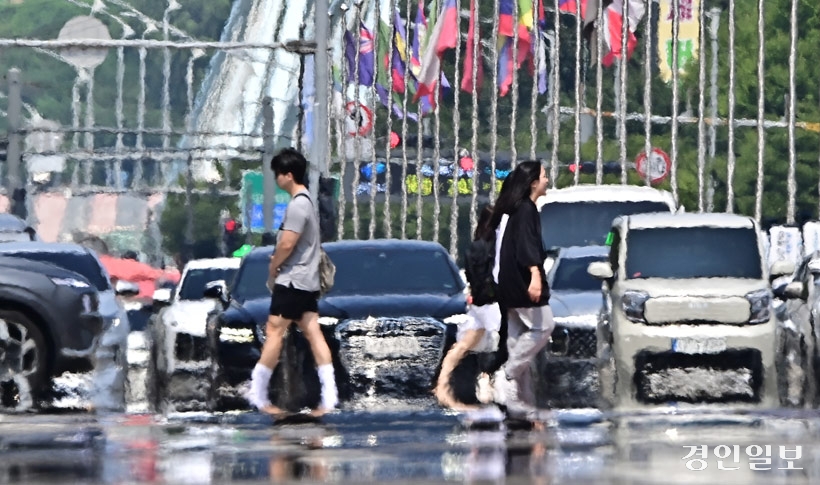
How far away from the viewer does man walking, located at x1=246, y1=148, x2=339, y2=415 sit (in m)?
16.3

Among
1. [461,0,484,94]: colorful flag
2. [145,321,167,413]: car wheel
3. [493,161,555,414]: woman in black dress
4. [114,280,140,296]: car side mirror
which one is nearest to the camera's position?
[493,161,555,414]: woman in black dress

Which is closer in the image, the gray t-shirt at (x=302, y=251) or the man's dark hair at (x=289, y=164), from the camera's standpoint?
the gray t-shirt at (x=302, y=251)

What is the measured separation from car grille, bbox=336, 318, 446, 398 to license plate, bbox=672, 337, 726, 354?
6.19 ft

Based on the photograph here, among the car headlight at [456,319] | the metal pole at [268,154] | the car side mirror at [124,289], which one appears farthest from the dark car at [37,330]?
the metal pole at [268,154]

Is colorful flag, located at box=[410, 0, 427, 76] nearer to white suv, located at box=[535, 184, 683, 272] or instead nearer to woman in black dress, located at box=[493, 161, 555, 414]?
white suv, located at box=[535, 184, 683, 272]

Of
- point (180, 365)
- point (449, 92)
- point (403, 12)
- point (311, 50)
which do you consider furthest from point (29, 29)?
point (180, 365)

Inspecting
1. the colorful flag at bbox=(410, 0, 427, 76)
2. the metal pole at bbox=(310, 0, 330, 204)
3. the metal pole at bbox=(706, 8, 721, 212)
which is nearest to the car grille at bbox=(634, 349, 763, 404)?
the metal pole at bbox=(310, 0, 330, 204)

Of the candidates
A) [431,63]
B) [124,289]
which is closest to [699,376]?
[124,289]

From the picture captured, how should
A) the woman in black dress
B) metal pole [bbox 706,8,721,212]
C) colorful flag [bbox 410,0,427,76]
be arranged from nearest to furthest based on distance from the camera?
the woman in black dress < colorful flag [bbox 410,0,427,76] < metal pole [bbox 706,8,721,212]

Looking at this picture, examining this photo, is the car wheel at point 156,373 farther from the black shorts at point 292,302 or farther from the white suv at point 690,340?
the white suv at point 690,340

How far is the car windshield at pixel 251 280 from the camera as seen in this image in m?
18.5

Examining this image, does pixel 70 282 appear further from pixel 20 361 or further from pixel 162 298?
pixel 162 298

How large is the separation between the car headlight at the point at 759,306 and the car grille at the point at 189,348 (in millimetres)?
4177

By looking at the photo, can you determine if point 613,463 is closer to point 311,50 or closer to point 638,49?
point 311,50
